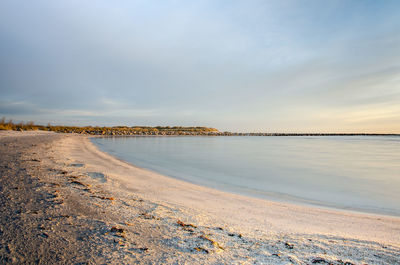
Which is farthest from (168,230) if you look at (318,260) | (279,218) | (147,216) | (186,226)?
(279,218)

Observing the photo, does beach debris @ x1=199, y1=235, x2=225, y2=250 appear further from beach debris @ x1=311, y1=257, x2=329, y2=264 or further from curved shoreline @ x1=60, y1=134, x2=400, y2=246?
beach debris @ x1=311, y1=257, x2=329, y2=264

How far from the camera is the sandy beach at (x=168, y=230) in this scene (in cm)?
233

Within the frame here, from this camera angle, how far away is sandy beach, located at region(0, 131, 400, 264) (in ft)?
7.63

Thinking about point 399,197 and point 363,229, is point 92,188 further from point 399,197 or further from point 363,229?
point 399,197

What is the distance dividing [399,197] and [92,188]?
822cm

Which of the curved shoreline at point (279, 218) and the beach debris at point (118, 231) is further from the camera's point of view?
A: the curved shoreline at point (279, 218)

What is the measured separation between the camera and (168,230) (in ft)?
9.90

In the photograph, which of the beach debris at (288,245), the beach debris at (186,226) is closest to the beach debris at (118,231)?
the beach debris at (186,226)

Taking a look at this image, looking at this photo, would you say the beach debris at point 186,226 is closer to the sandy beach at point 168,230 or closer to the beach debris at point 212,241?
the sandy beach at point 168,230

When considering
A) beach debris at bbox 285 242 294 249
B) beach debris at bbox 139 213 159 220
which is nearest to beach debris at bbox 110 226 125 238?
beach debris at bbox 139 213 159 220

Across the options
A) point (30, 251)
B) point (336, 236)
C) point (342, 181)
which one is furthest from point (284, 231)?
point (342, 181)

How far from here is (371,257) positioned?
2.55 m

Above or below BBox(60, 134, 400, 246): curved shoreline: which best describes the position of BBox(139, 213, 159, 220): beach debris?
above

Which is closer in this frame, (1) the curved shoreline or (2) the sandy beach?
(2) the sandy beach
